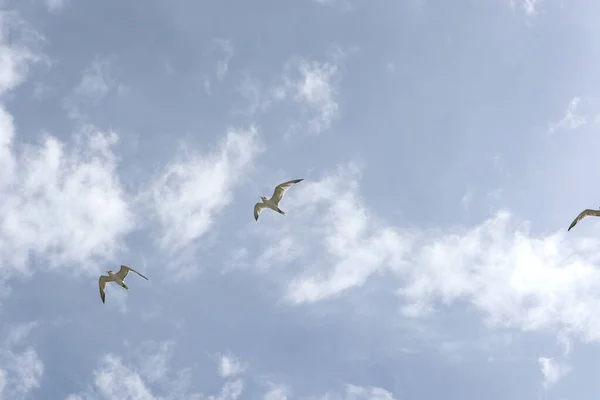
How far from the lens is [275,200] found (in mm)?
64438

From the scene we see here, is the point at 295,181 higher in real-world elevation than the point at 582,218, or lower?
higher

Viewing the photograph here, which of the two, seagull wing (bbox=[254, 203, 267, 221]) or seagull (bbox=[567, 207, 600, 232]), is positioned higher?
seagull wing (bbox=[254, 203, 267, 221])

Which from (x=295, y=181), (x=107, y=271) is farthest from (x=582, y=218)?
(x=107, y=271)

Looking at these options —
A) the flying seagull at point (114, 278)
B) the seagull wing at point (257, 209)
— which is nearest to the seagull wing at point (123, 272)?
the flying seagull at point (114, 278)

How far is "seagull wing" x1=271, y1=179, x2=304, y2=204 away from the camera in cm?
6312

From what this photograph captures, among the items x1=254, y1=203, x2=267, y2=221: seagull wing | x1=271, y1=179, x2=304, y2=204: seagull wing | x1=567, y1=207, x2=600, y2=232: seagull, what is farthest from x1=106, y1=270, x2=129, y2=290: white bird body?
x1=567, y1=207, x2=600, y2=232: seagull

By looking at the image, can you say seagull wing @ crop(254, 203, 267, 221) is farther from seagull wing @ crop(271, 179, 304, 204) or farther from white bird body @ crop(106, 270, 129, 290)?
white bird body @ crop(106, 270, 129, 290)

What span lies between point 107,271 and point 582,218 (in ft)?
167

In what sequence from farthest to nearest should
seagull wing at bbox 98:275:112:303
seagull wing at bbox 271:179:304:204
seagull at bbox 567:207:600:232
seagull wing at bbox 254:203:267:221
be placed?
seagull wing at bbox 98:275:112:303 < seagull wing at bbox 254:203:267:221 < seagull wing at bbox 271:179:304:204 < seagull at bbox 567:207:600:232

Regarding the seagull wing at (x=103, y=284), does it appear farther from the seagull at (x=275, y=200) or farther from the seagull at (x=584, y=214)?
the seagull at (x=584, y=214)

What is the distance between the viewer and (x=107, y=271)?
67.5 meters

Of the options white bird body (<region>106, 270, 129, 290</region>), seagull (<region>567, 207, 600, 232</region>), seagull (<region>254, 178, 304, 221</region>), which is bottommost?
seagull (<region>567, 207, 600, 232</region>)

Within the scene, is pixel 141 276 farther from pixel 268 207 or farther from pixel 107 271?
pixel 268 207

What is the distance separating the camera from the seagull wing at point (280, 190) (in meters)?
63.1
